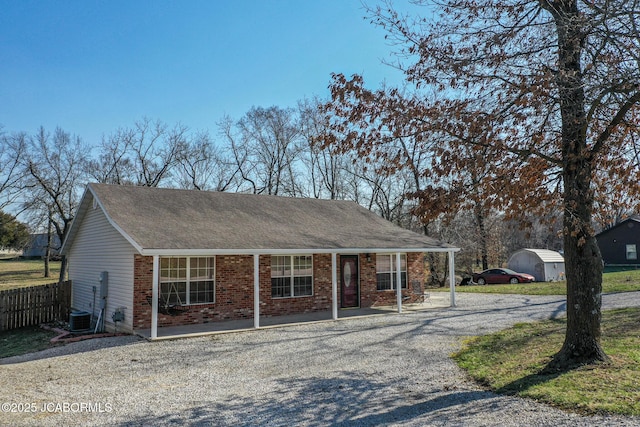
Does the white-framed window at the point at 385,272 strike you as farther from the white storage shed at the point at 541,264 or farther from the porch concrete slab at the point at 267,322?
the white storage shed at the point at 541,264

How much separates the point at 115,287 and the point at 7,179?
2342 cm

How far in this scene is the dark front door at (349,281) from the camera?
655 inches

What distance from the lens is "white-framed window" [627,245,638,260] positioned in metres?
37.9

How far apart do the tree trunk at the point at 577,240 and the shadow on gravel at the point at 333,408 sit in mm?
2134

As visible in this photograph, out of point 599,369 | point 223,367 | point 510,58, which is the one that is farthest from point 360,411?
point 510,58

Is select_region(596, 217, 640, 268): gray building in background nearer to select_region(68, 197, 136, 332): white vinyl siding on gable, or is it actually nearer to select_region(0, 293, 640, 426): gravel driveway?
select_region(0, 293, 640, 426): gravel driveway

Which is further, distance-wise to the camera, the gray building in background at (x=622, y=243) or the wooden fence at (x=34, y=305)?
the gray building in background at (x=622, y=243)

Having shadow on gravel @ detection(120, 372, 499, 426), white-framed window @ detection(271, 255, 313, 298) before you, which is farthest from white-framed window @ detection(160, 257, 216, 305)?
shadow on gravel @ detection(120, 372, 499, 426)

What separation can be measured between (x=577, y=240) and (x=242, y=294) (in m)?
9.80

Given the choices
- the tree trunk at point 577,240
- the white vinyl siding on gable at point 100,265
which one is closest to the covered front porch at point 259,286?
the white vinyl siding on gable at point 100,265

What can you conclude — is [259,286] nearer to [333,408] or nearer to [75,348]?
[75,348]

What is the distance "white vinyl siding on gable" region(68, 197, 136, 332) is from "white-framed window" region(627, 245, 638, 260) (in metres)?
40.0

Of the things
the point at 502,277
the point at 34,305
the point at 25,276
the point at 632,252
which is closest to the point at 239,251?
the point at 34,305

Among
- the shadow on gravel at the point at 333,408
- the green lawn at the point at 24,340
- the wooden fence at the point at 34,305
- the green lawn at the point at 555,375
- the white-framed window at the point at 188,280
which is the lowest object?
the green lawn at the point at 24,340
